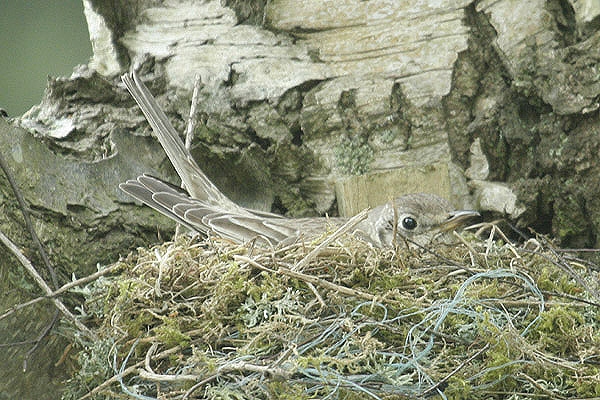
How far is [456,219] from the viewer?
3904 mm

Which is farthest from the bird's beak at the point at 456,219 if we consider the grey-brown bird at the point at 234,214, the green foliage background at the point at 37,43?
the green foliage background at the point at 37,43

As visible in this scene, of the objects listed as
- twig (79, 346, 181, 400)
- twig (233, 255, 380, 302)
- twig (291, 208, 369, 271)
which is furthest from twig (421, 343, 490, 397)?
twig (79, 346, 181, 400)

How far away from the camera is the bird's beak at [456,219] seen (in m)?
3.88

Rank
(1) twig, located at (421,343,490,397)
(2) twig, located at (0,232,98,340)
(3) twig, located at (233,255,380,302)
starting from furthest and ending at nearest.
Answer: (2) twig, located at (0,232,98,340) → (3) twig, located at (233,255,380,302) → (1) twig, located at (421,343,490,397)

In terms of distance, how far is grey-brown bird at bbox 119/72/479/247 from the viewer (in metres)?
3.94

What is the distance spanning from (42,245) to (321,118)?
1699 millimetres

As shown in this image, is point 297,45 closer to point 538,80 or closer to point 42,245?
point 538,80

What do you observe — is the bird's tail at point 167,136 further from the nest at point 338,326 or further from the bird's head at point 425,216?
the bird's head at point 425,216

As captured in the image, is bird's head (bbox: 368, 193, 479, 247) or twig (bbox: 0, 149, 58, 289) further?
bird's head (bbox: 368, 193, 479, 247)

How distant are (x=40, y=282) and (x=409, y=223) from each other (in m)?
1.94

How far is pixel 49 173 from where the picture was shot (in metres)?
3.79

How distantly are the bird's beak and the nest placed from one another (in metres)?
0.43

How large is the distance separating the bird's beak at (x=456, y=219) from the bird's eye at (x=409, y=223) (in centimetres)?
15

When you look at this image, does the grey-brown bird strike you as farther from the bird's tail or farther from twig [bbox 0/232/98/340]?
twig [bbox 0/232/98/340]
